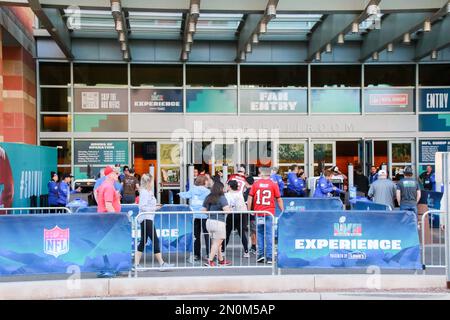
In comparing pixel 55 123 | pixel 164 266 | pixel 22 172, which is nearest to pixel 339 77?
pixel 55 123

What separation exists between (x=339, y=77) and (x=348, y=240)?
Result: 15.0 m

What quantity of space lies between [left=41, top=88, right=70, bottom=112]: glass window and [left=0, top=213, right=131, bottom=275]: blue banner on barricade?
14.2 meters

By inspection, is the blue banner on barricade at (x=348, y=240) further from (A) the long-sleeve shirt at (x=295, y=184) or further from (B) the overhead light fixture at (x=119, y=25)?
(B) the overhead light fixture at (x=119, y=25)

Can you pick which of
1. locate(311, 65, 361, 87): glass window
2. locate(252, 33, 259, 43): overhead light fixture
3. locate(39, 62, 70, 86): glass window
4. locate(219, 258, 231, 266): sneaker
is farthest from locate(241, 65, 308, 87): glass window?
locate(219, 258, 231, 266): sneaker

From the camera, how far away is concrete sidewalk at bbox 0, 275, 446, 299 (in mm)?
8242

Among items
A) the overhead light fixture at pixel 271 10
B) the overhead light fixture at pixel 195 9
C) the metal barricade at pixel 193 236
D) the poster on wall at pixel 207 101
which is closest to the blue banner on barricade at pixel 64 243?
the metal barricade at pixel 193 236

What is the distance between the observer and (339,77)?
23.0m

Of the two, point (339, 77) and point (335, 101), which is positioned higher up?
point (339, 77)

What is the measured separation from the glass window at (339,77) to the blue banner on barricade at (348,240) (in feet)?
47.8

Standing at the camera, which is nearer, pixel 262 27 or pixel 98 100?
pixel 262 27

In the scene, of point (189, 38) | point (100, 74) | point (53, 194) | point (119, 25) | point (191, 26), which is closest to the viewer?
point (53, 194)

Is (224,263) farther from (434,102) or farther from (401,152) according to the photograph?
(434,102)
